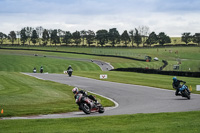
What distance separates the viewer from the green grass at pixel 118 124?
1139cm

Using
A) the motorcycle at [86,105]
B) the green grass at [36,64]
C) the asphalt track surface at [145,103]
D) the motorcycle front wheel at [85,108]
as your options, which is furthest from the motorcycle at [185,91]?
the green grass at [36,64]

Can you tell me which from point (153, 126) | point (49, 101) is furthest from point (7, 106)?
point (153, 126)

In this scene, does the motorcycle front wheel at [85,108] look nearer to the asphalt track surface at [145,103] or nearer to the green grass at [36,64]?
the asphalt track surface at [145,103]

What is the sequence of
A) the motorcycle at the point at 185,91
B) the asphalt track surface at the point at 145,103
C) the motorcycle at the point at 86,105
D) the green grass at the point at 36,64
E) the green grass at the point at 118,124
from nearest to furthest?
the green grass at the point at 118,124
the motorcycle at the point at 86,105
the asphalt track surface at the point at 145,103
the motorcycle at the point at 185,91
the green grass at the point at 36,64

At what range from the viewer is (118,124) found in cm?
1291

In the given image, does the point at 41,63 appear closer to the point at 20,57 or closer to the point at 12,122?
the point at 20,57

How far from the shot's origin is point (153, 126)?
39.1 ft

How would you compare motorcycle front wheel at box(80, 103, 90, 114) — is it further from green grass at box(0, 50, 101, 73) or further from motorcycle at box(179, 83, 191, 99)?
green grass at box(0, 50, 101, 73)

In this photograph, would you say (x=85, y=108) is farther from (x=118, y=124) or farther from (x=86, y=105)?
(x=118, y=124)

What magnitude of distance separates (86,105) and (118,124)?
4102mm

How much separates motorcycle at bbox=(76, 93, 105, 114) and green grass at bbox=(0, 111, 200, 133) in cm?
219

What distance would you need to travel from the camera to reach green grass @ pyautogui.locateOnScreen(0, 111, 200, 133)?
11.4 meters

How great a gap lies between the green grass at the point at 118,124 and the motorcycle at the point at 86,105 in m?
2.19

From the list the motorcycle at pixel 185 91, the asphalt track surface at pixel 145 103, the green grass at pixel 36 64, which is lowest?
the green grass at pixel 36 64
